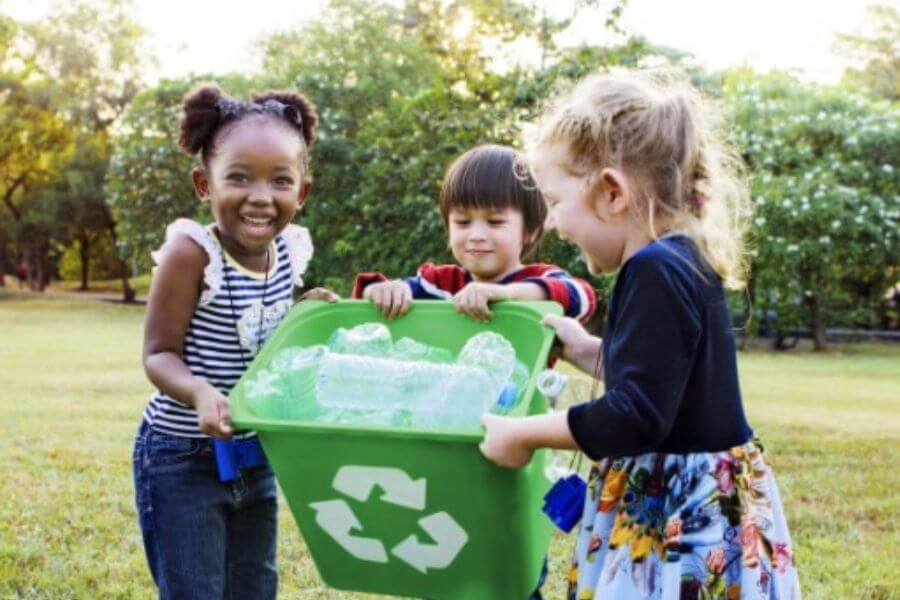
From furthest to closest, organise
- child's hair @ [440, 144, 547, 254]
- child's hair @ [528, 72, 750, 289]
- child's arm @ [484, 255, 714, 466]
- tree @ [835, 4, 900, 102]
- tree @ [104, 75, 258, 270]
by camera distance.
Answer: tree @ [835, 4, 900, 102] → tree @ [104, 75, 258, 270] → child's hair @ [440, 144, 547, 254] → child's hair @ [528, 72, 750, 289] → child's arm @ [484, 255, 714, 466]

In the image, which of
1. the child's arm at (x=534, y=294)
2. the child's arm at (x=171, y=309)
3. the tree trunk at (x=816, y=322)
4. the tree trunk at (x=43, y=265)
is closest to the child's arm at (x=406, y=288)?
the child's arm at (x=534, y=294)

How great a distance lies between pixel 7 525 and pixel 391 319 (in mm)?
2513

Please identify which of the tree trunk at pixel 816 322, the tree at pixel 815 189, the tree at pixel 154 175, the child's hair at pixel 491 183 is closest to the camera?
the child's hair at pixel 491 183

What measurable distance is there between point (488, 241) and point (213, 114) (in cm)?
67

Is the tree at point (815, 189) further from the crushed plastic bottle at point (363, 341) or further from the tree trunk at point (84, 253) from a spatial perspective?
the tree trunk at point (84, 253)

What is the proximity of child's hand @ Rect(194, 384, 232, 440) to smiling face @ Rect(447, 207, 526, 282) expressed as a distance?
696mm

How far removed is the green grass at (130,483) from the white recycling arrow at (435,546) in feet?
1.50

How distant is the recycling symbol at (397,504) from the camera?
1775 millimetres

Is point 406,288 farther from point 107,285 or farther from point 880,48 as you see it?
point 107,285

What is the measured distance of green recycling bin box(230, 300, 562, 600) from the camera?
1721 mm

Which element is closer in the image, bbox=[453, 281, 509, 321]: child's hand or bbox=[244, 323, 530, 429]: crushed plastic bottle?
bbox=[244, 323, 530, 429]: crushed plastic bottle

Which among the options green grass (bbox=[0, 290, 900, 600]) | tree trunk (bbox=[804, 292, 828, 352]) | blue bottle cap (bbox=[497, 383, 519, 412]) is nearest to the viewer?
blue bottle cap (bbox=[497, 383, 519, 412])

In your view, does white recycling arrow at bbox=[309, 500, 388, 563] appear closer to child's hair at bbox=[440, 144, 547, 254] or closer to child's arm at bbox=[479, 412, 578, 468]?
child's arm at bbox=[479, 412, 578, 468]

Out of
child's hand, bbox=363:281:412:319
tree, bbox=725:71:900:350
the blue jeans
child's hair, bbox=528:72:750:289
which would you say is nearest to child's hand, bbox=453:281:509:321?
child's hand, bbox=363:281:412:319
